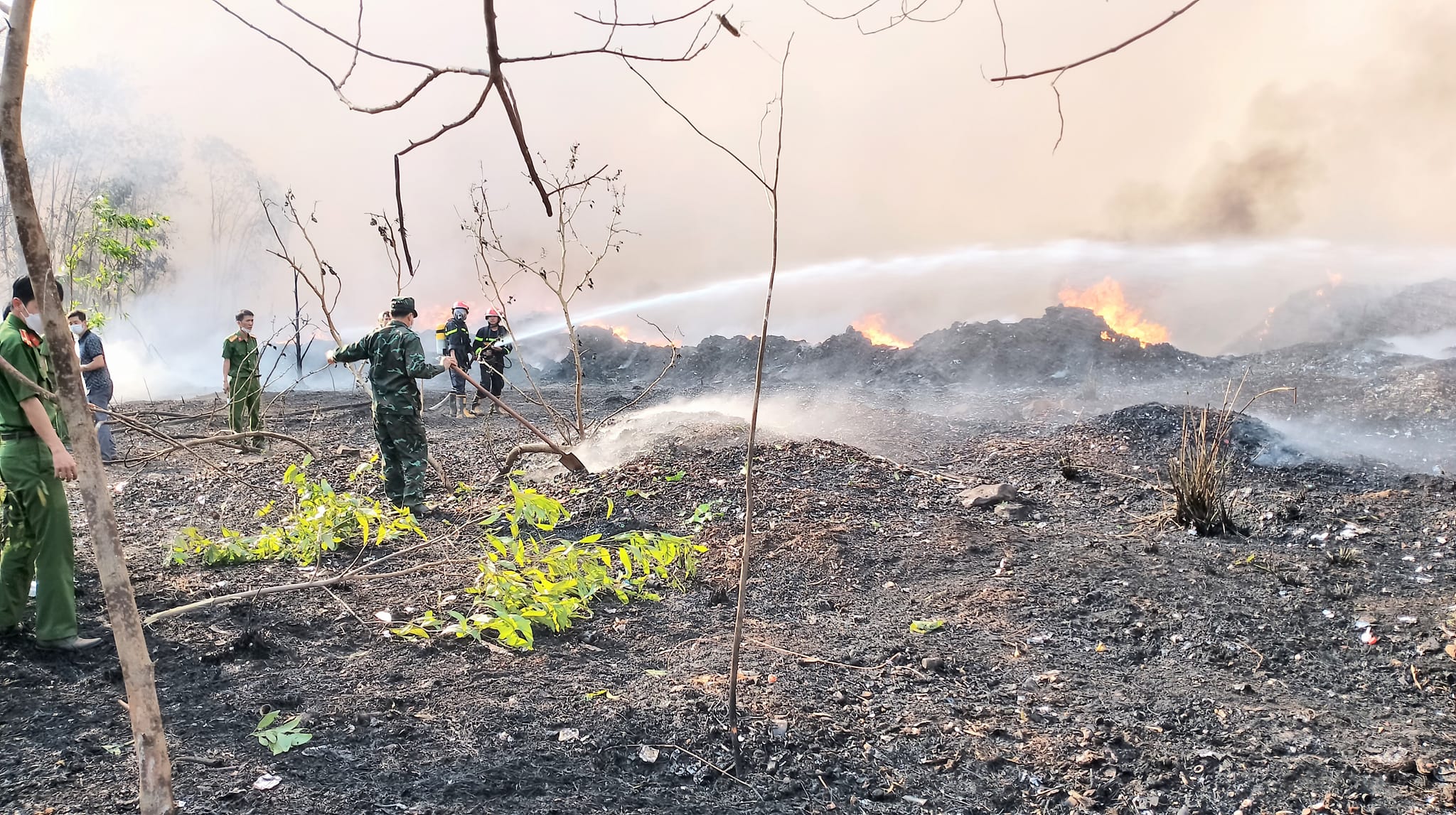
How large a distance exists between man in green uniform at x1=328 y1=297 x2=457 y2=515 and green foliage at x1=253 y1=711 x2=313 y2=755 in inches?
141

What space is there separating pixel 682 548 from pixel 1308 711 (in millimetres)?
3314

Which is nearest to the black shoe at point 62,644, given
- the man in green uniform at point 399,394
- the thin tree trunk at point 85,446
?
the thin tree trunk at point 85,446

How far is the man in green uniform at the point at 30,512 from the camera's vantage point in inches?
143

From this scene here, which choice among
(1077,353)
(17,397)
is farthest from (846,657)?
(1077,353)

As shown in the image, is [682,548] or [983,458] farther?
[983,458]

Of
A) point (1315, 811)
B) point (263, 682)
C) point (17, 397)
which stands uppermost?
point (17, 397)

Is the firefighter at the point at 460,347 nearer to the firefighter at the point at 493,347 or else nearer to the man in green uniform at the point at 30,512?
the firefighter at the point at 493,347

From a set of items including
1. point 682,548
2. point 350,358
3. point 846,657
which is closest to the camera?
point 846,657

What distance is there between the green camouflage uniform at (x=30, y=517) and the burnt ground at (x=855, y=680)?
22 cm

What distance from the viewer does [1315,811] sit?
265cm

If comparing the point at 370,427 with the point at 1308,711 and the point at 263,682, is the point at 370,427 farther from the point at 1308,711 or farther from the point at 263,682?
the point at 1308,711

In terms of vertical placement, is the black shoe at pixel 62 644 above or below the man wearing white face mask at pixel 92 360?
below

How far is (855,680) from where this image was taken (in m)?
3.58

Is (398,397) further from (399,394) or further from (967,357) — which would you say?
(967,357)
